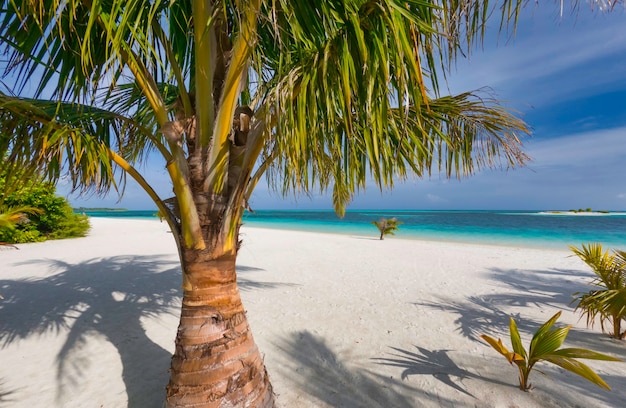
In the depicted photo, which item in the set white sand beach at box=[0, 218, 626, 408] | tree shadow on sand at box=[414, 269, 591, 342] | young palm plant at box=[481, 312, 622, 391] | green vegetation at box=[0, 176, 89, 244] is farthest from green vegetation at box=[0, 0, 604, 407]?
green vegetation at box=[0, 176, 89, 244]

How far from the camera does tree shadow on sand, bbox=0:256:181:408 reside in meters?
2.88

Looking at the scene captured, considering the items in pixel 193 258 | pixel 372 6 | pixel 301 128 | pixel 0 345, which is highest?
pixel 372 6

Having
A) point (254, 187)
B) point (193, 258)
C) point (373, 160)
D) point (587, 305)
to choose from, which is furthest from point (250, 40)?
point (587, 305)

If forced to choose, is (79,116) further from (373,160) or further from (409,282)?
(409,282)

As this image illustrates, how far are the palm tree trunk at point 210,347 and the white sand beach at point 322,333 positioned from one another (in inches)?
27.7

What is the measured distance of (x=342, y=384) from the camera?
8.97 feet

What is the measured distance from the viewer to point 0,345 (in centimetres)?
345

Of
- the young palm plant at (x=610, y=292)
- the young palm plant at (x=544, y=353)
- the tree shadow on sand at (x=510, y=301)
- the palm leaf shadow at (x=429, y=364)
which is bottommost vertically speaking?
the palm leaf shadow at (x=429, y=364)

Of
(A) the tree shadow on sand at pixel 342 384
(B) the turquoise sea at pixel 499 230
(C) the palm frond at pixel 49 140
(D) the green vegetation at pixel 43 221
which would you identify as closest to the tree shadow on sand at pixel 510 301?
(A) the tree shadow on sand at pixel 342 384

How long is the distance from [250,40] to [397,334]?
12.4 feet

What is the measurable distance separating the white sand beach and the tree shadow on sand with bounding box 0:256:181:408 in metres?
0.02

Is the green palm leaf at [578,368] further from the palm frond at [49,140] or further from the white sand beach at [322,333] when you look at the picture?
the palm frond at [49,140]

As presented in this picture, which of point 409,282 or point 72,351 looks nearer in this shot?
point 72,351

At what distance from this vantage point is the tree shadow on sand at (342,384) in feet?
8.20
